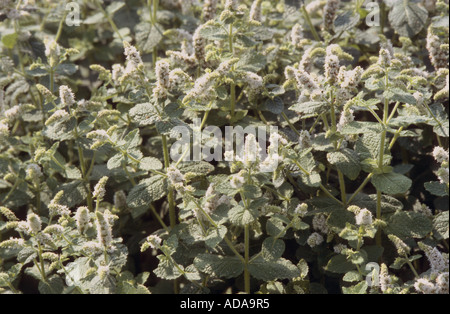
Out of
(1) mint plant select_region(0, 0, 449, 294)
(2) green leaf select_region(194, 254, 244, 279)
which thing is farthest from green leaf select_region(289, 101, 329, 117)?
(2) green leaf select_region(194, 254, 244, 279)

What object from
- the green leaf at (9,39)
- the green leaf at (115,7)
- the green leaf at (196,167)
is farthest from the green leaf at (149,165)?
the green leaf at (115,7)

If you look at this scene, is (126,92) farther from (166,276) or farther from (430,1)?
(430,1)

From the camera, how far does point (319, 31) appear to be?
2.45 metres

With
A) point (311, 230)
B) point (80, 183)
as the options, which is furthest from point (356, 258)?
point (80, 183)

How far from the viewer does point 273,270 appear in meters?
1.57

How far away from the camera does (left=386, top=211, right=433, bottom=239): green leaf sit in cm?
163

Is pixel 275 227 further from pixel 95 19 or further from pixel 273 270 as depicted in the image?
pixel 95 19

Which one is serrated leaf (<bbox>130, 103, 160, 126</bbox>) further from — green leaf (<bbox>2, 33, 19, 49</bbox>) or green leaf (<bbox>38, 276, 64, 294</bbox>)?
green leaf (<bbox>2, 33, 19, 49</bbox>)

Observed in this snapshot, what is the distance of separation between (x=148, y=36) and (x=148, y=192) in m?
0.85

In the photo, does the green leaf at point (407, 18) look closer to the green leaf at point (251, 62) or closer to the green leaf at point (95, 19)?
the green leaf at point (251, 62)

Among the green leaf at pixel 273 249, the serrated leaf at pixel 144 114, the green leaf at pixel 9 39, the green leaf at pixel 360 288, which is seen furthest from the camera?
the green leaf at pixel 9 39

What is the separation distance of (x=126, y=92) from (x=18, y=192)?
51 cm

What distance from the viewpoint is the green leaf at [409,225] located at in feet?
5.36

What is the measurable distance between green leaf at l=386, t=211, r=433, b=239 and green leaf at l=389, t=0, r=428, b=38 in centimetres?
79
